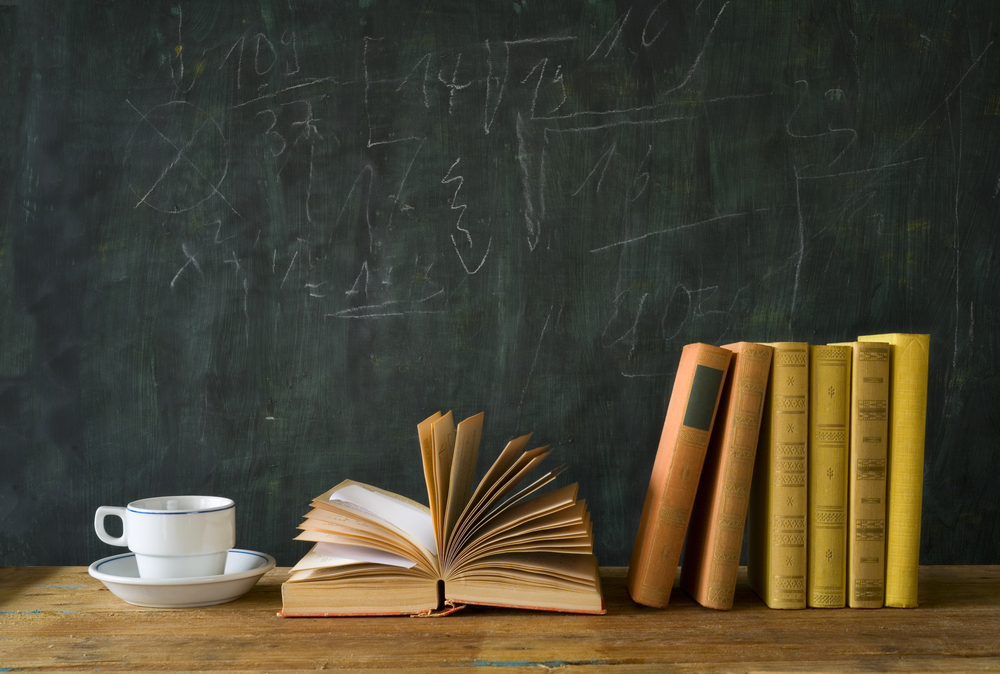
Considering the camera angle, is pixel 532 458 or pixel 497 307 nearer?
pixel 532 458

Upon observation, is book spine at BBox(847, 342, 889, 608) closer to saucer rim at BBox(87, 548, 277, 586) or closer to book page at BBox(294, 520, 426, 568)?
book page at BBox(294, 520, 426, 568)

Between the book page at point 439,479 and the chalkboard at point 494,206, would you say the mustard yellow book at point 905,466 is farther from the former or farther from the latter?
the book page at point 439,479

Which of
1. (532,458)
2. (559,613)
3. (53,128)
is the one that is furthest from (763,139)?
(53,128)

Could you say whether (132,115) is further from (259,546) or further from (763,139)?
(763,139)

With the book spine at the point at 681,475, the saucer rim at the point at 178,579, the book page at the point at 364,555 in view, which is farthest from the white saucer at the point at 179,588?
the book spine at the point at 681,475

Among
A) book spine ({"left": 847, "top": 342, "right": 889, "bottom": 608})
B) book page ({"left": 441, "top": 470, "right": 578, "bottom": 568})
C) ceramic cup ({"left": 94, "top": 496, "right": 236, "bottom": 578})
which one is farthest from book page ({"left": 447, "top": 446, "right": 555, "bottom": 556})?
book spine ({"left": 847, "top": 342, "right": 889, "bottom": 608})

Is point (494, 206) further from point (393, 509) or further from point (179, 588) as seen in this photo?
point (179, 588)

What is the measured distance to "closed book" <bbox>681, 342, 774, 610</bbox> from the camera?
942 millimetres

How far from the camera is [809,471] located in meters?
0.97

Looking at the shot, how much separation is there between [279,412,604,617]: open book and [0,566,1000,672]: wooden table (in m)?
0.02

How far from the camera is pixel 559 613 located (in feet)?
3.06

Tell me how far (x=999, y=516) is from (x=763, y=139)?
699mm

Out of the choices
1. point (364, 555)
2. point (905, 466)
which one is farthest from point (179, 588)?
point (905, 466)

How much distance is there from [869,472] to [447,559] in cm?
53
